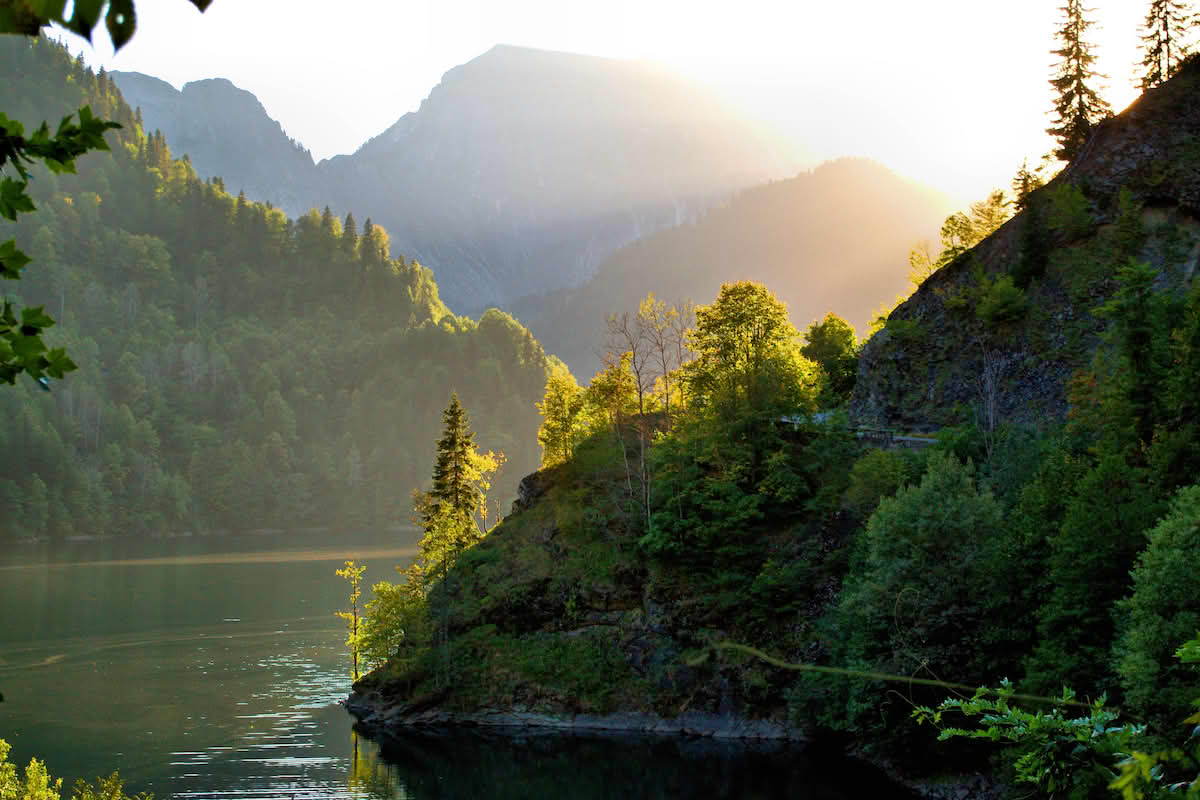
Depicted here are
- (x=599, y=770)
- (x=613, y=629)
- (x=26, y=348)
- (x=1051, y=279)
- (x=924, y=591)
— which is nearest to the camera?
(x=26, y=348)

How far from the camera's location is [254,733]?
45188 mm

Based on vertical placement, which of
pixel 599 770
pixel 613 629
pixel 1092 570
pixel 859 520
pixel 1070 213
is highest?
pixel 1070 213

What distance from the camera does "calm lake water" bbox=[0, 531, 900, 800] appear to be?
127 feet

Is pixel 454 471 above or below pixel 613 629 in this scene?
above

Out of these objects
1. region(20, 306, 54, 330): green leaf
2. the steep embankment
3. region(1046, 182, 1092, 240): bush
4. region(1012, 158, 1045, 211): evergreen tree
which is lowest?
the steep embankment

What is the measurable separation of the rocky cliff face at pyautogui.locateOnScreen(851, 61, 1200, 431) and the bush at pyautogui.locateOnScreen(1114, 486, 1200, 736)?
20.2m

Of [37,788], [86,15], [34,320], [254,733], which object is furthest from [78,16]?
[254,733]

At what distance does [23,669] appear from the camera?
188 feet

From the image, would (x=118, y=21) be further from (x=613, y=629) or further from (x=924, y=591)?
(x=613, y=629)

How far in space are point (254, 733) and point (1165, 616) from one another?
3617cm

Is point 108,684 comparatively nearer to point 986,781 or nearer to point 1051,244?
point 986,781

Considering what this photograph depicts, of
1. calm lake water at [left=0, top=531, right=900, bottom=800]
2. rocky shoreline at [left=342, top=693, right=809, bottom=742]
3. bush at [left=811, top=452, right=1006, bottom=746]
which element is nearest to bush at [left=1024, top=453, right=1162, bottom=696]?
bush at [left=811, top=452, right=1006, bottom=746]

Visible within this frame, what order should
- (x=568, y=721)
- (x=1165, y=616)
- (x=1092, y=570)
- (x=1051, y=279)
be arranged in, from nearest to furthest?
(x=1165, y=616), (x=1092, y=570), (x=568, y=721), (x=1051, y=279)

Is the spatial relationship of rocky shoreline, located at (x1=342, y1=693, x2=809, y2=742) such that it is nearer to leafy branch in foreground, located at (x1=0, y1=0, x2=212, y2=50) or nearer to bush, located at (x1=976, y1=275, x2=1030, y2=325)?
bush, located at (x1=976, y1=275, x2=1030, y2=325)
